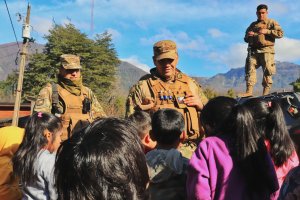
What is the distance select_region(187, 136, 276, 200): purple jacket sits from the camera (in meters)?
2.54

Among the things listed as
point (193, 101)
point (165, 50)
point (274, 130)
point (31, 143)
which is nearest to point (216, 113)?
point (274, 130)

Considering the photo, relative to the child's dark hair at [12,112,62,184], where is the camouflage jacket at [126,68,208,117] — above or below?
above

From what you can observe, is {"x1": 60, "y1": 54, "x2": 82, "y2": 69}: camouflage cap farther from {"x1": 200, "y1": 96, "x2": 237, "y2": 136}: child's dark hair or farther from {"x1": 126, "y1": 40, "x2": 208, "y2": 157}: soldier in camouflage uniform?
{"x1": 200, "y1": 96, "x2": 237, "y2": 136}: child's dark hair

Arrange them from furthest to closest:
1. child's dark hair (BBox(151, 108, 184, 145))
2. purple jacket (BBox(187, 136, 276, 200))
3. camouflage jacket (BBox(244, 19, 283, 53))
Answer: camouflage jacket (BBox(244, 19, 283, 53)) → child's dark hair (BBox(151, 108, 184, 145)) → purple jacket (BBox(187, 136, 276, 200))

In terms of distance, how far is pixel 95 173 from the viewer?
1.34m

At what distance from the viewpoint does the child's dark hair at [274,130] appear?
2951 mm

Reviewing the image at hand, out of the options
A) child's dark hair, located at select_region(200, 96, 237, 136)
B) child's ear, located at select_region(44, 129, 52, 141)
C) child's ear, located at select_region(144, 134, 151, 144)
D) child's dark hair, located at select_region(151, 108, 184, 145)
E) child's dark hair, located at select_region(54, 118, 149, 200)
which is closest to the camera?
child's dark hair, located at select_region(54, 118, 149, 200)

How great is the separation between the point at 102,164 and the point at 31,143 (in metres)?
1.84

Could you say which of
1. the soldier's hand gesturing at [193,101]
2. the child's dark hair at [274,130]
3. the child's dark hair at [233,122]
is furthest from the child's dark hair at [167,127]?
the soldier's hand gesturing at [193,101]

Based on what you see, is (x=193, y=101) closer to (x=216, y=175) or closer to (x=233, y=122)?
(x=233, y=122)

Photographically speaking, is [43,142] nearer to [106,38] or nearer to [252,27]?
[252,27]

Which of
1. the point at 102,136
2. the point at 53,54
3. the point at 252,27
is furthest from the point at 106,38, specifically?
the point at 102,136

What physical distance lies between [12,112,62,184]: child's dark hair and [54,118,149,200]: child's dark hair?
1.56 metres

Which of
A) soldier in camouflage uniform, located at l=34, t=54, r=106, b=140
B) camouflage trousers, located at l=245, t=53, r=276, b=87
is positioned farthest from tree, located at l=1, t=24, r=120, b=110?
soldier in camouflage uniform, located at l=34, t=54, r=106, b=140
